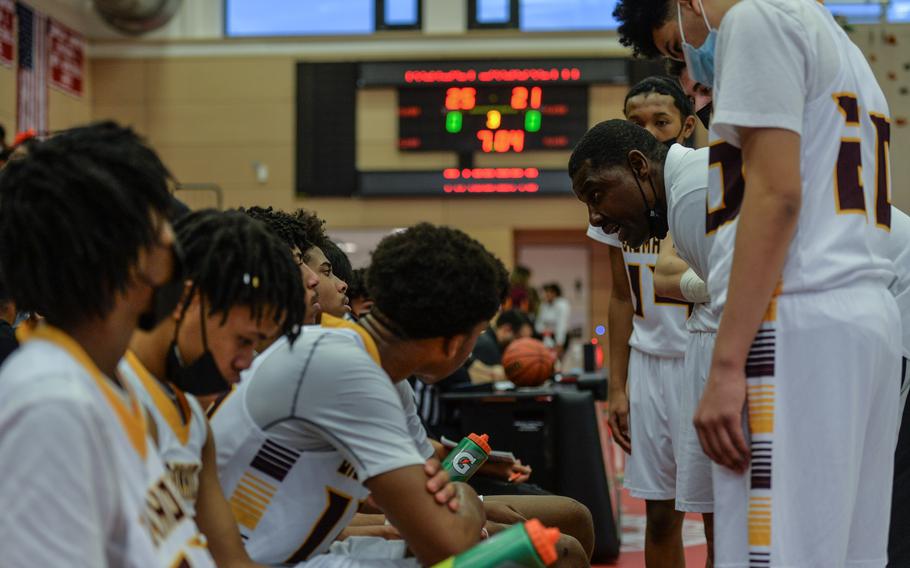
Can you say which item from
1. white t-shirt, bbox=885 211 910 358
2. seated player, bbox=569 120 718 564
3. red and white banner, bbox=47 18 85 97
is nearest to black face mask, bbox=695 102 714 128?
seated player, bbox=569 120 718 564

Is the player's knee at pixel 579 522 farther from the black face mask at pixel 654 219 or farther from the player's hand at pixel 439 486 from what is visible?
the player's hand at pixel 439 486

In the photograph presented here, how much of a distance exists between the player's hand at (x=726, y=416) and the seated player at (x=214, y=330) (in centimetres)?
72

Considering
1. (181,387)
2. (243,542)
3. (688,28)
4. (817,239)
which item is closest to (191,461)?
(181,387)

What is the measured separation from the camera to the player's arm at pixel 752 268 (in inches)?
65.4

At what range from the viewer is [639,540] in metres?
5.10

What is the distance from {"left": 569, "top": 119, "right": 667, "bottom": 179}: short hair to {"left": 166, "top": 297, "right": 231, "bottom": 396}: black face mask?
1255 mm

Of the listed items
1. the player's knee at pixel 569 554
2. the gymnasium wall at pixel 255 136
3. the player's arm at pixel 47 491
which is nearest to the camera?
the player's arm at pixel 47 491

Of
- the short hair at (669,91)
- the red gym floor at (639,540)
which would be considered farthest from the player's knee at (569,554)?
the red gym floor at (639,540)

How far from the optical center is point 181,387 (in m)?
1.63

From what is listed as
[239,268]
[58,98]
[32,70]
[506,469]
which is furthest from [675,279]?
[58,98]

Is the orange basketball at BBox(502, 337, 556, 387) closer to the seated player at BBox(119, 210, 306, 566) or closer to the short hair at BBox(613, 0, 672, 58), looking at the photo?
the short hair at BBox(613, 0, 672, 58)

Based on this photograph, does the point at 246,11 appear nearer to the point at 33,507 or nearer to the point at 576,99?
the point at 576,99

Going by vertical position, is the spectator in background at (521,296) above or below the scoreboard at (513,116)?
below

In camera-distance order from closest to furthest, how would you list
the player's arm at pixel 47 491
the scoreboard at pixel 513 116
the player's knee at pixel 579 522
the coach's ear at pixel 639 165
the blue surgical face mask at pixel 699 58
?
the player's arm at pixel 47 491 → the blue surgical face mask at pixel 699 58 → the coach's ear at pixel 639 165 → the player's knee at pixel 579 522 → the scoreboard at pixel 513 116
